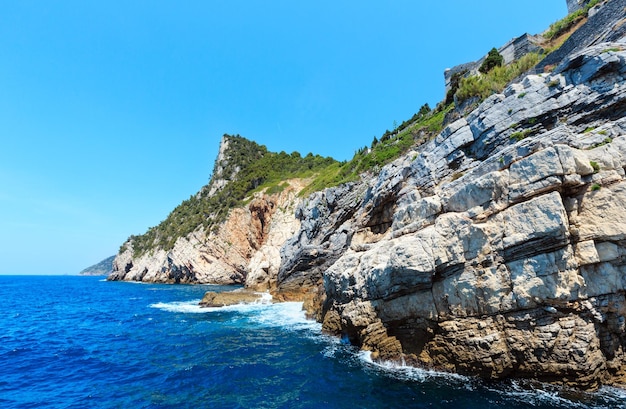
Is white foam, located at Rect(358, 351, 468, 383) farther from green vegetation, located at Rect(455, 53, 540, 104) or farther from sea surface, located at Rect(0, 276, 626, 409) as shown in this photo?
green vegetation, located at Rect(455, 53, 540, 104)

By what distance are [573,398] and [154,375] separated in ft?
72.1

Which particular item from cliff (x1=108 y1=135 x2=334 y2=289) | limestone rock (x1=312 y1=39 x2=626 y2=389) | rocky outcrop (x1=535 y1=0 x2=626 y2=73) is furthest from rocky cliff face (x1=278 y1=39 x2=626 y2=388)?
cliff (x1=108 y1=135 x2=334 y2=289)

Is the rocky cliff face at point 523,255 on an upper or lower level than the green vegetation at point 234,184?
lower

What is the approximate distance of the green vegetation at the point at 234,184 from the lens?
291ft

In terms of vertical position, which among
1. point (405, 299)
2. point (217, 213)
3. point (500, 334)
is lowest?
point (500, 334)

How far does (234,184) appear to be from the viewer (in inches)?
3740

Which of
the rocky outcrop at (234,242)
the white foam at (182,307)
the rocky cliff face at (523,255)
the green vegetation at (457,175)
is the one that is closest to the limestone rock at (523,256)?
the rocky cliff face at (523,255)

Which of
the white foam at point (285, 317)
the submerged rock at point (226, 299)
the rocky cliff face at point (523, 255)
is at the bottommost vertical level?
the white foam at point (285, 317)

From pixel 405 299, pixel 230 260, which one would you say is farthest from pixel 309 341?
pixel 230 260

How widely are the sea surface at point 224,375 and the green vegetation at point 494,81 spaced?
1175 inches

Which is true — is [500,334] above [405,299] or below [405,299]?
below

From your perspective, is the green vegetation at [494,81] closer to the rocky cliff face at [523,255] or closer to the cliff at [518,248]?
the cliff at [518,248]

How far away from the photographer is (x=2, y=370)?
20.8 meters

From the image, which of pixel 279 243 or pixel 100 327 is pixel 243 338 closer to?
pixel 100 327
